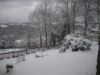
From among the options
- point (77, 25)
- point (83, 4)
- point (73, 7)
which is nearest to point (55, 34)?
point (77, 25)

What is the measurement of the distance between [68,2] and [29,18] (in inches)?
268

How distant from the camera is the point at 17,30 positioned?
Answer: 1897 centimetres

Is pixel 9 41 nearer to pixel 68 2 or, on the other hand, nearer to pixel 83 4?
pixel 68 2

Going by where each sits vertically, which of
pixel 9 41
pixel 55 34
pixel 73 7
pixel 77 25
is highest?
pixel 73 7

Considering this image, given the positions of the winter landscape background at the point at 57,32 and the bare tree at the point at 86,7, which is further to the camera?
the bare tree at the point at 86,7

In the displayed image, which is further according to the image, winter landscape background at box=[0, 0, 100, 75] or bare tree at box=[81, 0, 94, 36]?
bare tree at box=[81, 0, 94, 36]

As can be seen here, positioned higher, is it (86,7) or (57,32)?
(86,7)

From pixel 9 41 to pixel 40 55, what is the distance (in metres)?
12.9

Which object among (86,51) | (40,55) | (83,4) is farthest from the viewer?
(83,4)

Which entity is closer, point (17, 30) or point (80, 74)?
point (80, 74)

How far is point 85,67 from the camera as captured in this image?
5125mm

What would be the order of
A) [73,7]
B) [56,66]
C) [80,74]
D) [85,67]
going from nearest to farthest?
[80,74] → [85,67] → [56,66] → [73,7]

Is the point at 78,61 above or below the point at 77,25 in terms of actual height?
below

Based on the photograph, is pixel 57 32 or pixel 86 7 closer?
pixel 86 7
